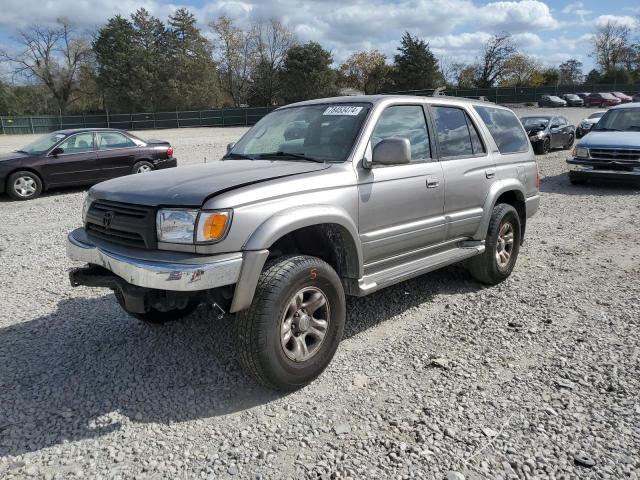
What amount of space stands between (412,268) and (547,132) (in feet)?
51.6

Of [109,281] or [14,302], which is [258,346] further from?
[14,302]

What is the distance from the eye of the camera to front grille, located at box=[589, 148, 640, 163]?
34.9 feet

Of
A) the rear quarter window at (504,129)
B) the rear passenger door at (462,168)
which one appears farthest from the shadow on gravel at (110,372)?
the rear quarter window at (504,129)

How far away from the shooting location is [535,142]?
17.3 meters

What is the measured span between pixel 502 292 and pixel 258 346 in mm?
3107

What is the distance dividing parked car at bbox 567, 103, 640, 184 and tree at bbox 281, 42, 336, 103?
46.0 m

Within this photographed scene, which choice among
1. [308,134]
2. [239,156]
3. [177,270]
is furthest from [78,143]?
[177,270]

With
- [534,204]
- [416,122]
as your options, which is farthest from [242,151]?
[534,204]

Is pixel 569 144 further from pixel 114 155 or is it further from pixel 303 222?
pixel 303 222

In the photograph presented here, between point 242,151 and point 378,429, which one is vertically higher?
point 242,151

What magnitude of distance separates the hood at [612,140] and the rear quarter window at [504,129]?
6356mm

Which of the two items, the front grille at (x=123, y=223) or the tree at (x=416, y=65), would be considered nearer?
the front grille at (x=123, y=223)

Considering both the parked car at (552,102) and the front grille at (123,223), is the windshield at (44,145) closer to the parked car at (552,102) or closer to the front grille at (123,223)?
the front grille at (123,223)

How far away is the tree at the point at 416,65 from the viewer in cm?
5981
